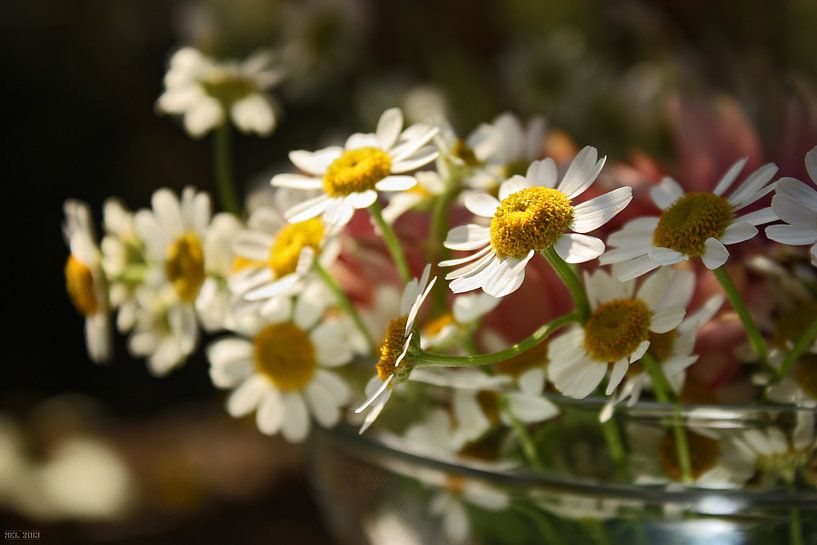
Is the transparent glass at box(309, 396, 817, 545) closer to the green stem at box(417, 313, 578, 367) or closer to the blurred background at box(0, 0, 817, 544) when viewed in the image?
the green stem at box(417, 313, 578, 367)

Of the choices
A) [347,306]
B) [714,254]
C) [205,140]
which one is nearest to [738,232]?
[714,254]

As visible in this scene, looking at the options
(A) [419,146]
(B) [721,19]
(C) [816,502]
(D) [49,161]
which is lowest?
(C) [816,502]

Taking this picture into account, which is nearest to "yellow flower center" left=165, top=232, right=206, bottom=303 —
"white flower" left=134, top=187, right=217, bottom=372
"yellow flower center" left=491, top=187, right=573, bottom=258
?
"white flower" left=134, top=187, right=217, bottom=372

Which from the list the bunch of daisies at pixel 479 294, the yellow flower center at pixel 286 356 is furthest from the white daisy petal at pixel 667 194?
the yellow flower center at pixel 286 356

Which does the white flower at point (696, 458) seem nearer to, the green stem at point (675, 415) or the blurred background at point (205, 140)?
the green stem at point (675, 415)

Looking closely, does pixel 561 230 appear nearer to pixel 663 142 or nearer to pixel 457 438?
pixel 457 438

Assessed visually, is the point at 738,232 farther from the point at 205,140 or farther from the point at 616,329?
the point at 205,140

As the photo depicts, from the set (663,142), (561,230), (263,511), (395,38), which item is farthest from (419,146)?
(395,38)
